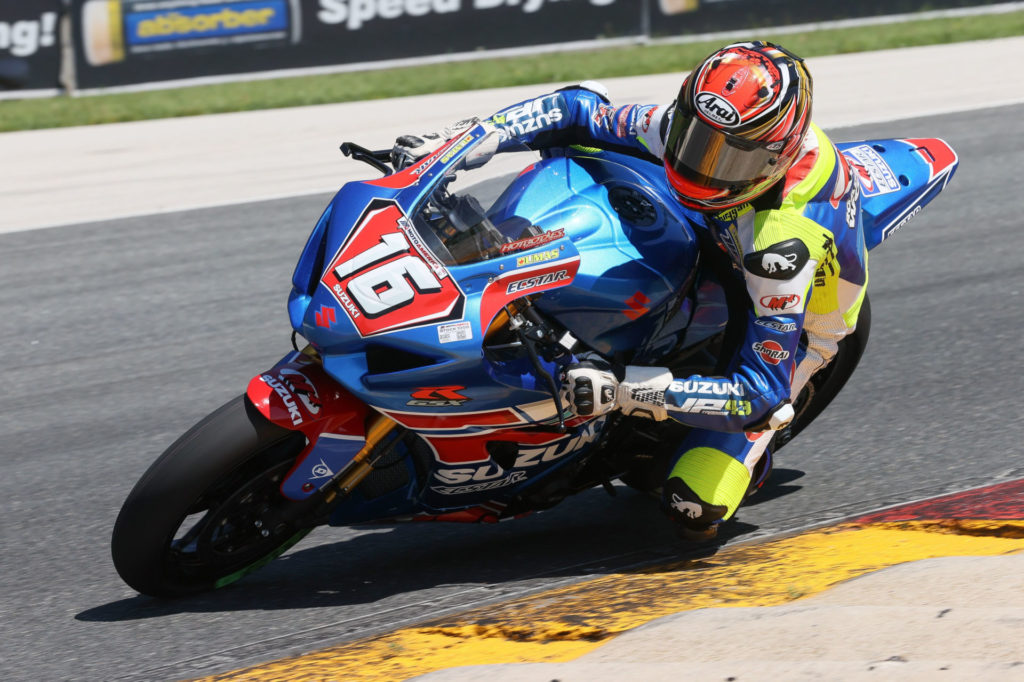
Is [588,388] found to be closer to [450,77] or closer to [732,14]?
[450,77]

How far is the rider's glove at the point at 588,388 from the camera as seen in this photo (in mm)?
3672

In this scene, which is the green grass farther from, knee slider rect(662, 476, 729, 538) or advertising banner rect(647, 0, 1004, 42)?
knee slider rect(662, 476, 729, 538)

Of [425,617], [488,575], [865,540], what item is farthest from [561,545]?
[865,540]

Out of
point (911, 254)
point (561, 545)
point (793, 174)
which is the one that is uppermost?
point (793, 174)

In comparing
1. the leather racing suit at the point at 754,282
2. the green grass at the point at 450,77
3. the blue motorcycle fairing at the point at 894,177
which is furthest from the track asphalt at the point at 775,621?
the green grass at the point at 450,77

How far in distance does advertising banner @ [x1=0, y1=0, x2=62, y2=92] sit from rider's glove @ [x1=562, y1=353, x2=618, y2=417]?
11428 millimetres

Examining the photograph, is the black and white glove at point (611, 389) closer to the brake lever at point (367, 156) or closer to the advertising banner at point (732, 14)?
the brake lever at point (367, 156)

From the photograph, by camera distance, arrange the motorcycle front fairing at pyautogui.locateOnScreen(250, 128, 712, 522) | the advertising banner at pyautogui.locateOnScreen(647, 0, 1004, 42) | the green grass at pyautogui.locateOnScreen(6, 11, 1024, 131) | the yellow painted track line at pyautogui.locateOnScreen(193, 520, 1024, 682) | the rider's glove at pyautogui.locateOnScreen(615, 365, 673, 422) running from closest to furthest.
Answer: the yellow painted track line at pyautogui.locateOnScreen(193, 520, 1024, 682), the motorcycle front fairing at pyautogui.locateOnScreen(250, 128, 712, 522), the rider's glove at pyautogui.locateOnScreen(615, 365, 673, 422), the green grass at pyautogui.locateOnScreen(6, 11, 1024, 131), the advertising banner at pyautogui.locateOnScreen(647, 0, 1004, 42)

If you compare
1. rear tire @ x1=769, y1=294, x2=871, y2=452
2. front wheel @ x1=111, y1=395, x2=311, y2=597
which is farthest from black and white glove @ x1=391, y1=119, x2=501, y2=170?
rear tire @ x1=769, y1=294, x2=871, y2=452

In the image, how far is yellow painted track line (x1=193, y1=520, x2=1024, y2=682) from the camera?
3.48 metres

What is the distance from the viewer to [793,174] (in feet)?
13.3

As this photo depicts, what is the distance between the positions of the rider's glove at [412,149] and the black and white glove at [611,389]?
0.85 metres

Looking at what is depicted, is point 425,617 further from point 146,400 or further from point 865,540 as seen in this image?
point 146,400

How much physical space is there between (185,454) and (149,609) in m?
0.64
